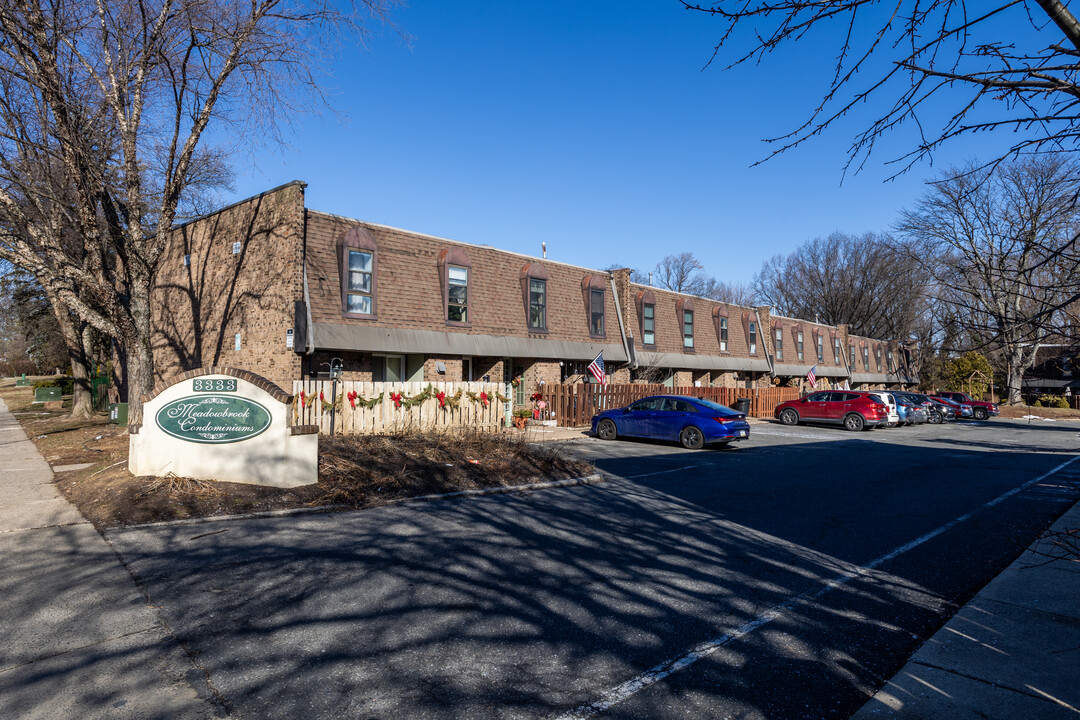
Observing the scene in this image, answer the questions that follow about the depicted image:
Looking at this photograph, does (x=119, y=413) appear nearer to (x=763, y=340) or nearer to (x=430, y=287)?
(x=430, y=287)

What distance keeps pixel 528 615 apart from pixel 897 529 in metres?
5.81

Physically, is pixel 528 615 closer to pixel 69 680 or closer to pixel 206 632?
pixel 206 632

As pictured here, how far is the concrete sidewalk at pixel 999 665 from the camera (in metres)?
3.75

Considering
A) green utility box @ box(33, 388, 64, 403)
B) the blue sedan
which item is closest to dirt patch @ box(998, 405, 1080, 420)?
the blue sedan

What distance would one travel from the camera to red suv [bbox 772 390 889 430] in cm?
2791

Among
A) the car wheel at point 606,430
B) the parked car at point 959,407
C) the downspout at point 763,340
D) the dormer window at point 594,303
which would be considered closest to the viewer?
the car wheel at point 606,430

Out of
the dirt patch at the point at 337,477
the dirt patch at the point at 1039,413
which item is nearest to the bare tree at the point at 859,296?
the dirt patch at the point at 1039,413

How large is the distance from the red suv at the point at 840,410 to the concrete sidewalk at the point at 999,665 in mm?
23645

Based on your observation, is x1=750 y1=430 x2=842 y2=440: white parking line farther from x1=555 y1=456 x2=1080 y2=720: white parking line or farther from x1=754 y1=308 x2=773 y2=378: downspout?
x1=555 y1=456 x2=1080 y2=720: white parking line

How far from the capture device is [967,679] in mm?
4113

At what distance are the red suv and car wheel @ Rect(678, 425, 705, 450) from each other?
13.7 metres

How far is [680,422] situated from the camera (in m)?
18.1

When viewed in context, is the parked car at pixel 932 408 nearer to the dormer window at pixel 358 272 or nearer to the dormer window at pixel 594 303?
the dormer window at pixel 594 303

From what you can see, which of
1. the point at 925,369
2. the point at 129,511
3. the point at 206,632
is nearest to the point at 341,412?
the point at 129,511
